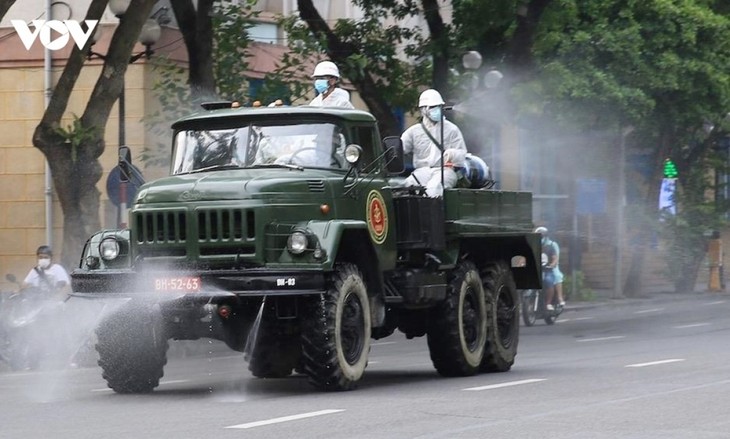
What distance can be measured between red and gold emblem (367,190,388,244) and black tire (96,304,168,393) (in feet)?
6.43

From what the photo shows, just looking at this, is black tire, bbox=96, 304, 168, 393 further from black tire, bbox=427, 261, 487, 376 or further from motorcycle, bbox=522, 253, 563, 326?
motorcycle, bbox=522, 253, 563, 326

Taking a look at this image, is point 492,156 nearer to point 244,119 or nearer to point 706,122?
point 706,122

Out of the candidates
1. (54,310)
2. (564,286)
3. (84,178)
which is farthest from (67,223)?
(564,286)

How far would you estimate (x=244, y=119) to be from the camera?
14453mm

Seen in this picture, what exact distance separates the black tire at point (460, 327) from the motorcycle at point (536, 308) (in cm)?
1377

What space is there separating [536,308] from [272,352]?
15.8 metres

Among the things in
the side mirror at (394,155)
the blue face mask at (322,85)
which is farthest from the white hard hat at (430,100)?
the side mirror at (394,155)

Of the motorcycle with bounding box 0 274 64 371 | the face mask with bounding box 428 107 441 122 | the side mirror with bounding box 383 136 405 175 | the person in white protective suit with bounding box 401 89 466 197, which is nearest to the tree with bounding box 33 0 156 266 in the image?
the motorcycle with bounding box 0 274 64 371

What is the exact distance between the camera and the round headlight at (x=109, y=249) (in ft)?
45.9

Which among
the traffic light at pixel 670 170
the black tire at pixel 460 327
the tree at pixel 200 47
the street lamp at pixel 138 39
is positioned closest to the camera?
the black tire at pixel 460 327

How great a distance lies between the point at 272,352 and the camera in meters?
15.3

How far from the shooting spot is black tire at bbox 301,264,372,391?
1333 centimetres

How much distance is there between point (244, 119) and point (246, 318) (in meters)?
1.92

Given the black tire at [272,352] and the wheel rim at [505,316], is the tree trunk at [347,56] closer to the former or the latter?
the wheel rim at [505,316]
